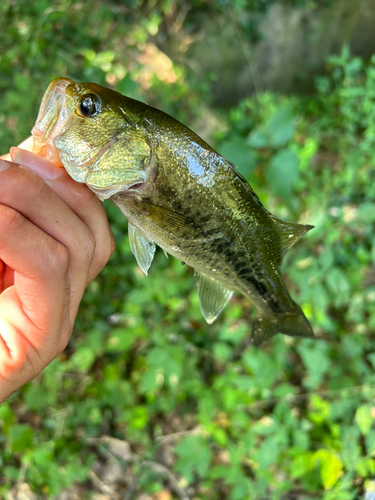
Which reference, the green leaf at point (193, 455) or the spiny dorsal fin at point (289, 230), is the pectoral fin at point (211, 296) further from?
the green leaf at point (193, 455)

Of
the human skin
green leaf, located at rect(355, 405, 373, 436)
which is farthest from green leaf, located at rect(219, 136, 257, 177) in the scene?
green leaf, located at rect(355, 405, 373, 436)

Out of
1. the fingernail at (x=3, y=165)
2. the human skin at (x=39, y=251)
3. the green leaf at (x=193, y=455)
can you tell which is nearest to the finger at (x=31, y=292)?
the human skin at (x=39, y=251)

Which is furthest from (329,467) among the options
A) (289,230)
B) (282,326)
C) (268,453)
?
(289,230)

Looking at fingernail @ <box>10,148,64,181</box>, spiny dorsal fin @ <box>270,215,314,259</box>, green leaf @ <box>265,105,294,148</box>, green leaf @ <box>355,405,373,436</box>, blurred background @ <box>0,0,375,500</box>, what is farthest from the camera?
green leaf @ <box>265,105,294,148</box>

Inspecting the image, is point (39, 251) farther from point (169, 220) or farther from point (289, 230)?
point (289, 230)

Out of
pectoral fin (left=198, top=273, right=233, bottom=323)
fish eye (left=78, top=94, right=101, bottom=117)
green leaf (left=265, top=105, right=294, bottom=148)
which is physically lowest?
pectoral fin (left=198, top=273, right=233, bottom=323)

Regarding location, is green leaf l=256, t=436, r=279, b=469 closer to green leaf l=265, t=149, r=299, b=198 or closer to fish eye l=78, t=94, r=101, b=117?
green leaf l=265, t=149, r=299, b=198

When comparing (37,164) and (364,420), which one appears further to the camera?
(364,420)
